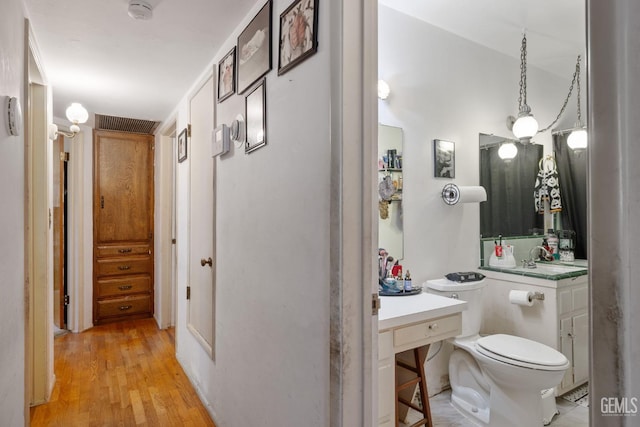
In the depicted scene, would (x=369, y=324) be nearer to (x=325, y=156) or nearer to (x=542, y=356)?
(x=325, y=156)

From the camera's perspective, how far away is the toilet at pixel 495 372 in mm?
1807

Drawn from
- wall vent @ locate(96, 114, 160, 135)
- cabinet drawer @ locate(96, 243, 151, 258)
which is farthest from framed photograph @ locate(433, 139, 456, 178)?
cabinet drawer @ locate(96, 243, 151, 258)

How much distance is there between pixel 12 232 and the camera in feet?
4.35

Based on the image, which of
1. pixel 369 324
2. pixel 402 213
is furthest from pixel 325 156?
pixel 402 213

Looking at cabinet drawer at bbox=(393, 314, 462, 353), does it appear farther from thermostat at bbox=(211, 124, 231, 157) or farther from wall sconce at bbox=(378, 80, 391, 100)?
wall sconce at bbox=(378, 80, 391, 100)

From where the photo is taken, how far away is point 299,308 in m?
1.20

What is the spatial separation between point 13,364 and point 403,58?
2.59 metres

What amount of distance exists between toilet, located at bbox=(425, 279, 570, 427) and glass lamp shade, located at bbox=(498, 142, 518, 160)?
1144 millimetres

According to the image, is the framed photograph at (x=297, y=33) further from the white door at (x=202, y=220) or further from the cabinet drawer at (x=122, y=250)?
the cabinet drawer at (x=122, y=250)

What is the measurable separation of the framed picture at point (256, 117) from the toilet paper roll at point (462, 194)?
1.49 m

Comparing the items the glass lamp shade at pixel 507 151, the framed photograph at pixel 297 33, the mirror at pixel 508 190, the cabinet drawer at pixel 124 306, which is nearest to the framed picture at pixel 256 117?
the framed photograph at pixel 297 33

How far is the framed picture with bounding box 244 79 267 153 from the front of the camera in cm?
146

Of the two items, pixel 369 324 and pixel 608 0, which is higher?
pixel 608 0

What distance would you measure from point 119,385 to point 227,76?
2.29 metres
